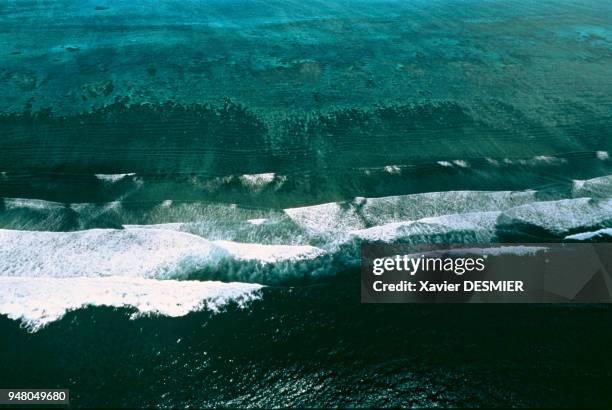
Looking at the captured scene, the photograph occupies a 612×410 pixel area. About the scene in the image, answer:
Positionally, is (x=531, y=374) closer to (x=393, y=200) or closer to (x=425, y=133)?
(x=393, y=200)

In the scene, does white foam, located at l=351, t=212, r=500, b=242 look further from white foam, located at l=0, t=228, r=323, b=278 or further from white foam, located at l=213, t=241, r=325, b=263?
white foam, located at l=0, t=228, r=323, b=278

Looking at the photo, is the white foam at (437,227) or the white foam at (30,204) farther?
the white foam at (30,204)

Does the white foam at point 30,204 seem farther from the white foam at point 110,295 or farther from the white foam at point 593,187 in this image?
the white foam at point 593,187

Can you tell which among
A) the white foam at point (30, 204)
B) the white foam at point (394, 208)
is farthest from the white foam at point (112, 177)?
the white foam at point (394, 208)

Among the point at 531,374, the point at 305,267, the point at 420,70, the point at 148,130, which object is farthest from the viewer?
the point at 420,70

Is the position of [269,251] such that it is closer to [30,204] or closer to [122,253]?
[122,253]

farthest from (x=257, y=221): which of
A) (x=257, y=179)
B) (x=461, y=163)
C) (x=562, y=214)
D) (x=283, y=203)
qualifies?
(x=562, y=214)

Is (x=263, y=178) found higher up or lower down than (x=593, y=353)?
higher up

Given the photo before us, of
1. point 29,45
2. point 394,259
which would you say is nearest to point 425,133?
point 394,259
